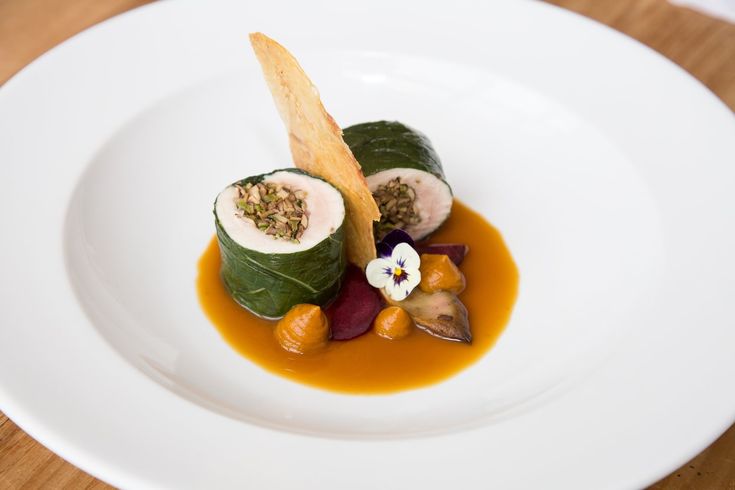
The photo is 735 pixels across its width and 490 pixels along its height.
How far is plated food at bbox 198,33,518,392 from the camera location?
2189 millimetres

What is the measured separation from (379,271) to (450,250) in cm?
33

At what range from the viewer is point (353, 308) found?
93.0 inches

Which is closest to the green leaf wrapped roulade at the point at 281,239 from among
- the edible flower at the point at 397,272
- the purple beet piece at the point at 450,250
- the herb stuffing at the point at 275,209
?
the herb stuffing at the point at 275,209

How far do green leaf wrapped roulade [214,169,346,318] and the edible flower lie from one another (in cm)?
11

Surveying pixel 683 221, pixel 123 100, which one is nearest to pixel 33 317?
pixel 123 100

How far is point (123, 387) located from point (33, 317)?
12.6 inches

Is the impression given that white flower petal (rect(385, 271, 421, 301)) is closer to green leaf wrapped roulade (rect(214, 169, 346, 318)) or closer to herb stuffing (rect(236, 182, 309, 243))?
green leaf wrapped roulade (rect(214, 169, 346, 318))

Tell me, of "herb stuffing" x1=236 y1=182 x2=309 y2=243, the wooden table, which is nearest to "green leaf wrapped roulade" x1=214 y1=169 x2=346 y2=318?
"herb stuffing" x1=236 y1=182 x2=309 y2=243

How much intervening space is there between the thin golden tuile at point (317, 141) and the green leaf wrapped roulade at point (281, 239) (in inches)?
2.3

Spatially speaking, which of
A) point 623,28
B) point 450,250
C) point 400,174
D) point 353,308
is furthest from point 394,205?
point 623,28

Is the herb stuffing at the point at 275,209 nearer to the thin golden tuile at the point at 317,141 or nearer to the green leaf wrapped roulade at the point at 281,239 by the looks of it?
the green leaf wrapped roulade at the point at 281,239

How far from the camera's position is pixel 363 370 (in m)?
2.19

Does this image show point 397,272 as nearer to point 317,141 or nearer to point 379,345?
point 379,345

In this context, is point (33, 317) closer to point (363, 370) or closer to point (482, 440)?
point (363, 370)
